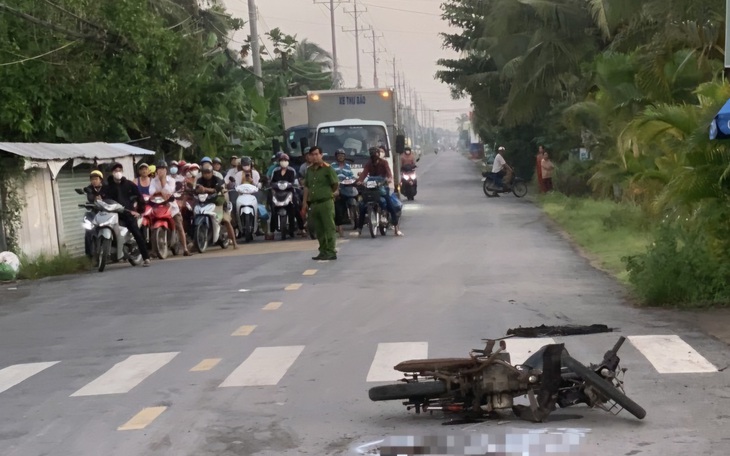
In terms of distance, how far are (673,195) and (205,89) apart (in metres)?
20.2

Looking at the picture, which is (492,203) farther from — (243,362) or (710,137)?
(243,362)

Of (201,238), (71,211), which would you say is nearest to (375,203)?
(201,238)

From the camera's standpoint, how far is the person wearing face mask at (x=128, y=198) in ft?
67.4

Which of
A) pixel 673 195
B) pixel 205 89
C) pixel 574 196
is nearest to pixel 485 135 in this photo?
pixel 574 196

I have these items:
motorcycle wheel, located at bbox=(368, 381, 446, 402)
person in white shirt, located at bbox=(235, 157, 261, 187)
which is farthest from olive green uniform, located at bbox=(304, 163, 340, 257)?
motorcycle wheel, located at bbox=(368, 381, 446, 402)

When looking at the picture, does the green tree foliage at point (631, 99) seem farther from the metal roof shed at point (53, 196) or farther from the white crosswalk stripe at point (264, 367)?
the metal roof shed at point (53, 196)

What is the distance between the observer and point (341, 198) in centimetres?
2541

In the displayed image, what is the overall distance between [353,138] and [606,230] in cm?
788

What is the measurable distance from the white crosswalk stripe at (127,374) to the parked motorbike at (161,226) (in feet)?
34.8

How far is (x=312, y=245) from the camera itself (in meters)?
23.4

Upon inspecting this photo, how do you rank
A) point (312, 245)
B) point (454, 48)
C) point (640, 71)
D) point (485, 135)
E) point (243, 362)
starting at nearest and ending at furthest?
point (243, 362) → point (640, 71) → point (312, 245) → point (454, 48) → point (485, 135)

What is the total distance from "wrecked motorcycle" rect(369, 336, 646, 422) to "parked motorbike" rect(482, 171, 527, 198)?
33.0m

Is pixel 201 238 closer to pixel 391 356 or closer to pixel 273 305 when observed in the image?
pixel 273 305

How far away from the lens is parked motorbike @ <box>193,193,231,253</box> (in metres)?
23.0
